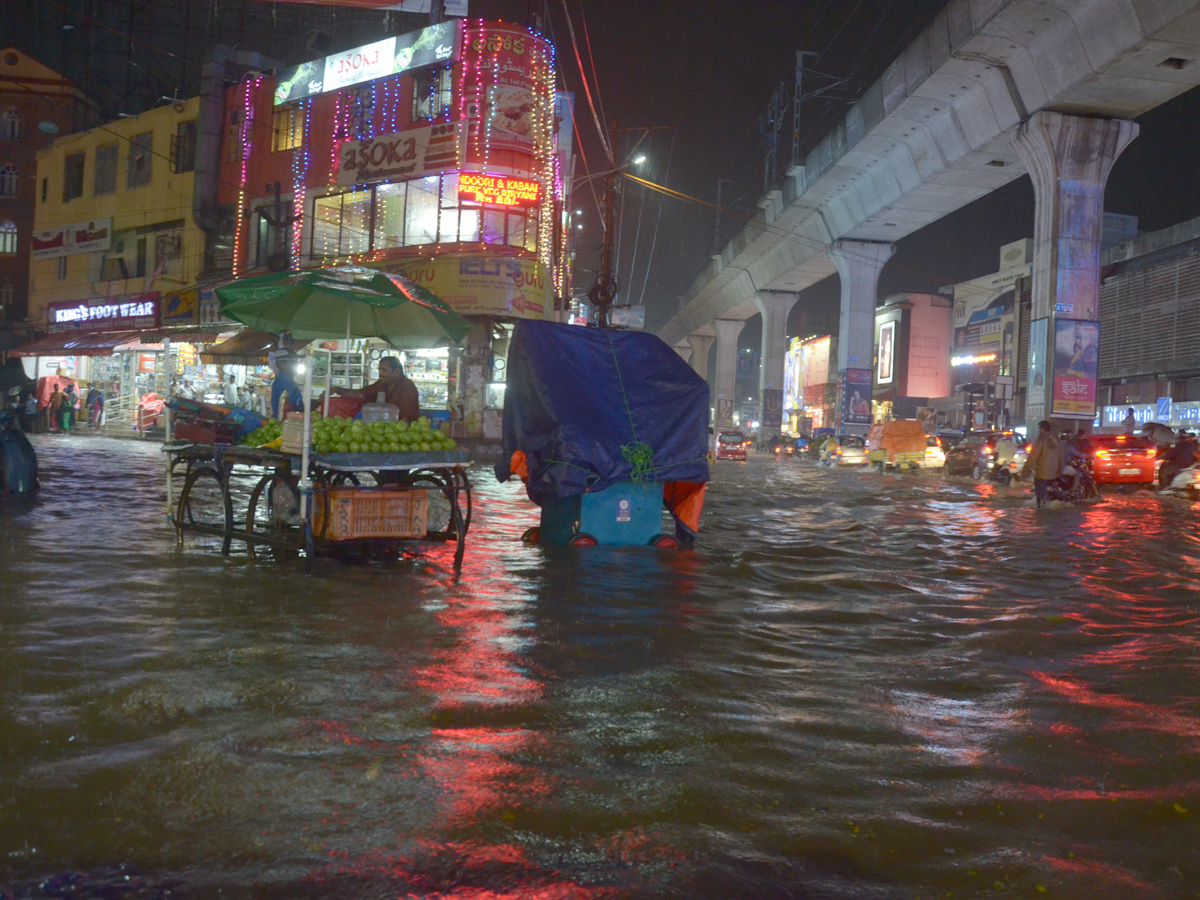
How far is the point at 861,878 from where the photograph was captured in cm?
299

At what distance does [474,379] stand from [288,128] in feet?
39.5

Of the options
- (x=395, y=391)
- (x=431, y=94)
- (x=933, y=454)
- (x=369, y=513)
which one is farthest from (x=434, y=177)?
(x=369, y=513)

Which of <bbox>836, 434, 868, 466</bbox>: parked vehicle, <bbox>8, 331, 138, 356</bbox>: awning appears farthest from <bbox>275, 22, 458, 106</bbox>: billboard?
<bbox>836, 434, 868, 466</bbox>: parked vehicle

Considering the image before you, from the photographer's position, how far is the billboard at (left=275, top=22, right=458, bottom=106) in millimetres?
29234

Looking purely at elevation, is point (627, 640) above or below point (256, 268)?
below

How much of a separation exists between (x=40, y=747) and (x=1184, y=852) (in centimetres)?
428

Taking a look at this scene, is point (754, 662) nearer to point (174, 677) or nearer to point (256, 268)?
point (174, 677)

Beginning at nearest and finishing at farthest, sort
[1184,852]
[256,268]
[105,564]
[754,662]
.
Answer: [1184,852]
[754,662]
[105,564]
[256,268]

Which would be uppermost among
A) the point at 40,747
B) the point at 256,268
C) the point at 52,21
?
the point at 52,21

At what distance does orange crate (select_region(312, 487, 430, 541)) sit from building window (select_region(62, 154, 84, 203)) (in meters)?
39.5

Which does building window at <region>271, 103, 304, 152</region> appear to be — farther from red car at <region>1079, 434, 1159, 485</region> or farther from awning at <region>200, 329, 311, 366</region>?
red car at <region>1079, 434, 1159, 485</region>

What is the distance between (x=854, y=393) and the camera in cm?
4281

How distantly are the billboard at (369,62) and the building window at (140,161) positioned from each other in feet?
23.5

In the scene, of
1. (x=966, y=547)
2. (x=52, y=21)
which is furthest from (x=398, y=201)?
(x=52, y=21)
